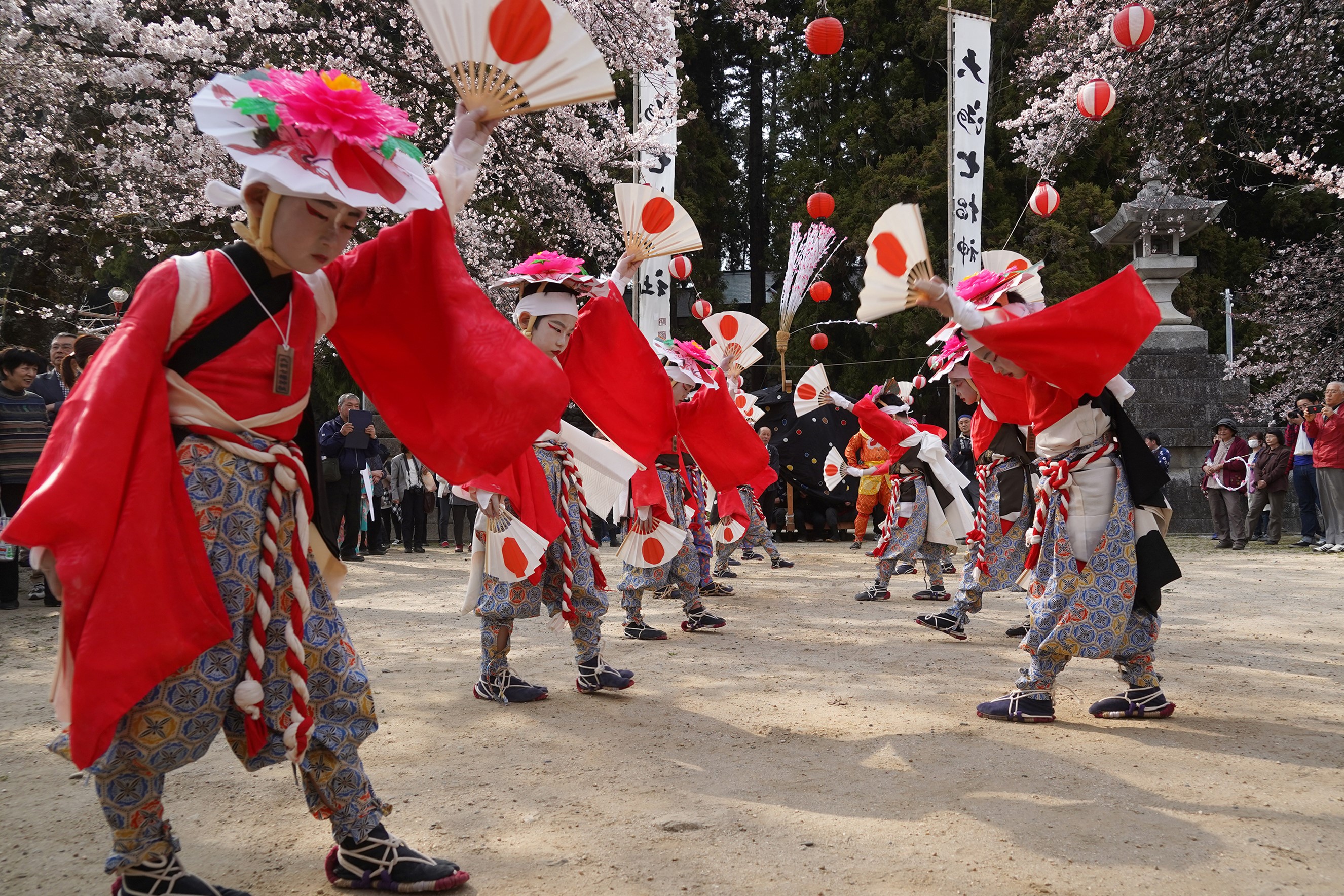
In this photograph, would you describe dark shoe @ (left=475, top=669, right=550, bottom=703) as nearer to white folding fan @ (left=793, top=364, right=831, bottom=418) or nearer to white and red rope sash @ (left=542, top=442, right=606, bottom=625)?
white and red rope sash @ (left=542, top=442, right=606, bottom=625)

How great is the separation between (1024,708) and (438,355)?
280cm

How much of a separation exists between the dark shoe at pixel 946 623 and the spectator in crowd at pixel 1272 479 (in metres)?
7.29

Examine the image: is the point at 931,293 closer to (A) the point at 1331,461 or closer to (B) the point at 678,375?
(B) the point at 678,375

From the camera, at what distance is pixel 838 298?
21.2 m

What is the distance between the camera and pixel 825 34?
8789 millimetres

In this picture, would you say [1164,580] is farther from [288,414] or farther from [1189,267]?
[1189,267]

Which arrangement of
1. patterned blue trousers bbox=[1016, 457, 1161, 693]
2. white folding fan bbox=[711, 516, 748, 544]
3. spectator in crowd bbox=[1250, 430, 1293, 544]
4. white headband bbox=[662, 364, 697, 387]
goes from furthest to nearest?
1. spectator in crowd bbox=[1250, 430, 1293, 544]
2. white folding fan bbox=[711, 516, 748, 544]
3. white headband bbox=[662, 364, 697, 387]
4. patterned blue trousers bbox=[1016, 457, 1161, 693]

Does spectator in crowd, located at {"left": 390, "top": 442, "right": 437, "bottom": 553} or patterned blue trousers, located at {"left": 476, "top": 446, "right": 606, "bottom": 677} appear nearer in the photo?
patterned blue trousers, located at {"left": 476, "top": 446, "right": 606, "bottom": 677}

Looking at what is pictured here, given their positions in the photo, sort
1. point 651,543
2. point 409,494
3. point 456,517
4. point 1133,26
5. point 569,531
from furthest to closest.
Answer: point 456,517, point 409,494, point 1133,26, point 651,543, point 569,531

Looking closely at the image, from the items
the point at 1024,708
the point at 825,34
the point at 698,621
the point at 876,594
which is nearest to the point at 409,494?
the point at 876,594

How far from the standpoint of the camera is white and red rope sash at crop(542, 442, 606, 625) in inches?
179

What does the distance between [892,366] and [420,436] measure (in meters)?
16.9

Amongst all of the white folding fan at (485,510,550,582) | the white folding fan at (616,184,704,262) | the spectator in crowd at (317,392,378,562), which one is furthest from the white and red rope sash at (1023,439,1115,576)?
the spectator in crowd at (317,392,378,562)

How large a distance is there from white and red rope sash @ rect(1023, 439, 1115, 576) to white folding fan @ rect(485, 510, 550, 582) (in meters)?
2.04
